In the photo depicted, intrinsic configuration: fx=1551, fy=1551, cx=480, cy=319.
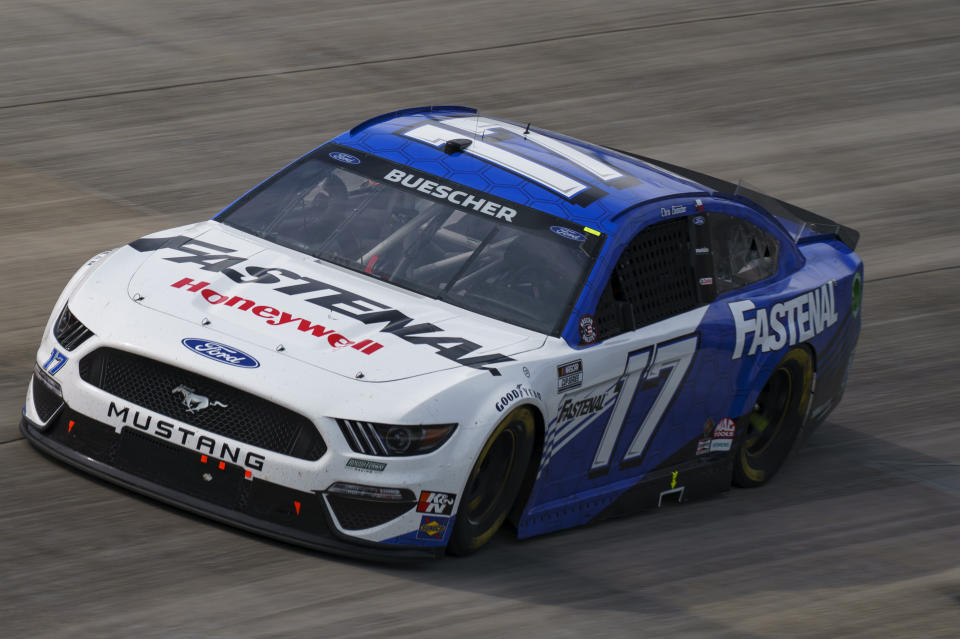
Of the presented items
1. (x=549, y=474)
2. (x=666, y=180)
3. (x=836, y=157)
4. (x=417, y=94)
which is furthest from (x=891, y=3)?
(x=549, y=474)

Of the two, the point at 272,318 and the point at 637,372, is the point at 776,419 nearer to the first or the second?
the point at 637,372

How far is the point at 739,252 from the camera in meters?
7.87

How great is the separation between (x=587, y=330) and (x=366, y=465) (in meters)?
1.31

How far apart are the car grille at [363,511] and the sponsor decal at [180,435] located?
0.33 meters

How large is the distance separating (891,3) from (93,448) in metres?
16.1

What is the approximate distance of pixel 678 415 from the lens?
7273 millimetres

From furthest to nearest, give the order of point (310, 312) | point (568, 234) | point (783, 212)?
point (783, 212)
point (568, 234)
point (310, 312)

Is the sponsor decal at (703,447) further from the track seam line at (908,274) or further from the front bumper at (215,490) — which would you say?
the track seam line at (908,274)

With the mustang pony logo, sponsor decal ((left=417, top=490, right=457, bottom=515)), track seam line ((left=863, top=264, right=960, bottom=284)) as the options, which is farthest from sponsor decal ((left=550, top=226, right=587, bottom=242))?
track seam line ((left=863, top=264, right=960, bottom=284))

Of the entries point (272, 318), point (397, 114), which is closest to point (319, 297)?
point (272, 318)

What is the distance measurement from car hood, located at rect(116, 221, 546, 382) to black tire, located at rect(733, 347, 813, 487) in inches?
81.8

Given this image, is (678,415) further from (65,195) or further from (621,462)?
(65,195)

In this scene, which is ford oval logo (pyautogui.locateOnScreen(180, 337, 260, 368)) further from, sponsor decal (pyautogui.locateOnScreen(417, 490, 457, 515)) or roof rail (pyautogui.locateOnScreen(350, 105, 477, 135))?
roof rail (pyautogui.locateOnScreen(350, 105, 477, 135))

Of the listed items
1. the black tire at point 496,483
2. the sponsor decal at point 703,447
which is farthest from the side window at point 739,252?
the black tire at point 496,483
